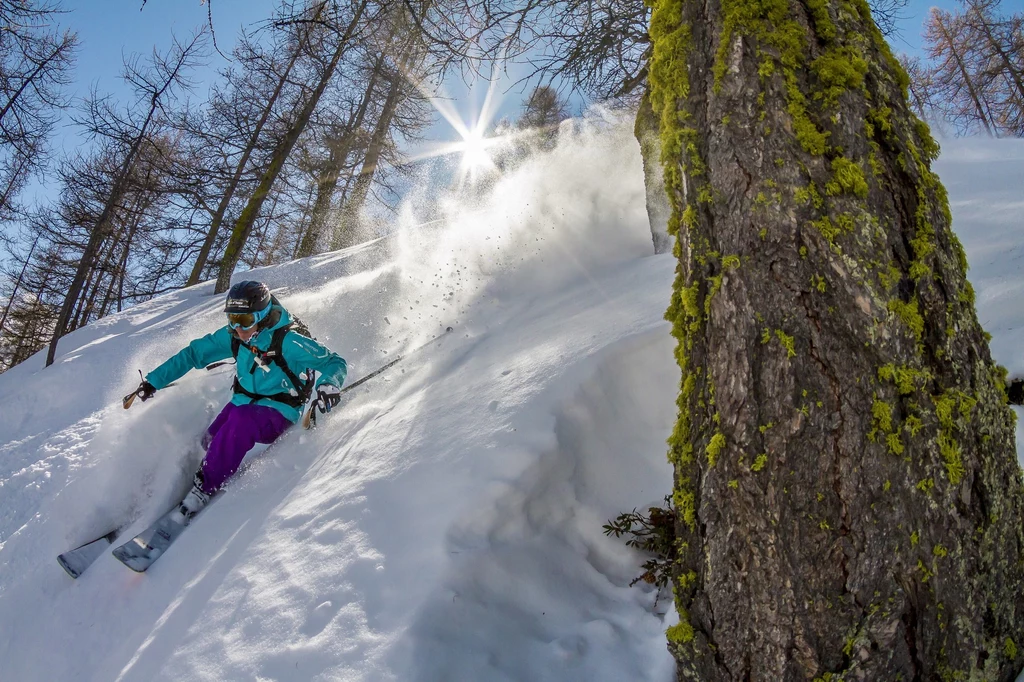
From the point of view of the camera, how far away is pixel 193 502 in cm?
410

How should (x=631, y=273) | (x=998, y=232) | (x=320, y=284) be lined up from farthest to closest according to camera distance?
(x=320, y=284) → (x=631, y=273) → (x=998, y=232)

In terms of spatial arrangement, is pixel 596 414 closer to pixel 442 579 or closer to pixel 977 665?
pixel 442 579

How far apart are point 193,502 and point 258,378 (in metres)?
1.02

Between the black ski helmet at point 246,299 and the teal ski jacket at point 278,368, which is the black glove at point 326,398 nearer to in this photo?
the teal ski jacket at point 278,368

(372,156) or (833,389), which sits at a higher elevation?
(372,156)

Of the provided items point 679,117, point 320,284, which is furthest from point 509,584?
point 320,284

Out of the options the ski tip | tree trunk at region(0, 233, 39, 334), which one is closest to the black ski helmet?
the ski tip

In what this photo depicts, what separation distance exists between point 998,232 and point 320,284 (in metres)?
8.69

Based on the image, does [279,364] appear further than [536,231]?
No

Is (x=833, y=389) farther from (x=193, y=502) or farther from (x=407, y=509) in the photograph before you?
(x=193, y=502)

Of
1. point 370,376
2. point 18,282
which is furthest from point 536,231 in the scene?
point 18,282

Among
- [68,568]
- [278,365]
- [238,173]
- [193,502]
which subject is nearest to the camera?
[68,568]

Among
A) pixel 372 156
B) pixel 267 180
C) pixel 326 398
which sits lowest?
pixel 326 398

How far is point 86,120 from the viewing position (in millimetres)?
11375
